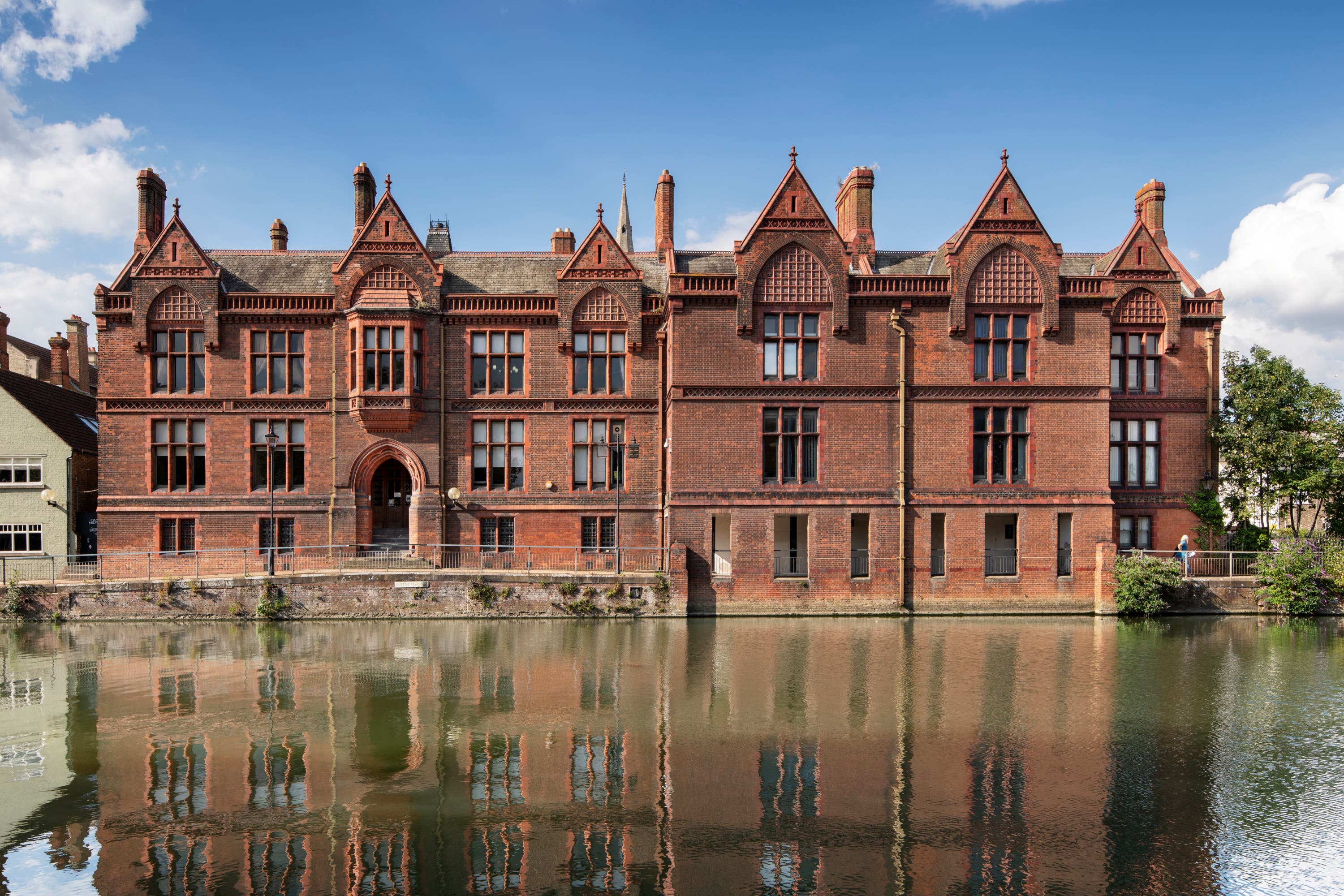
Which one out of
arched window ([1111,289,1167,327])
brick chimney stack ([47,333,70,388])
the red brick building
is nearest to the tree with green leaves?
the red brick building

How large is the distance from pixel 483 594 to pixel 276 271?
14.6 m

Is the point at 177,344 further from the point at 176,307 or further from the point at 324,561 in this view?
the point at 324,561

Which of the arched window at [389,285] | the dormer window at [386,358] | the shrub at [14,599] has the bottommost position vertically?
the shrub at [14,599]

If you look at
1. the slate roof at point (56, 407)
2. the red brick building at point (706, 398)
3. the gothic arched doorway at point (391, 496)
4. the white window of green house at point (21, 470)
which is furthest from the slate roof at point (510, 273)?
the white window of green house at point (21, 470)

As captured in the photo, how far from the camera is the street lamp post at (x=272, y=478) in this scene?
1092 inches

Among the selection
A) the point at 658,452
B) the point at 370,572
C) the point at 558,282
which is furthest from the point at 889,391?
the point at 370,572

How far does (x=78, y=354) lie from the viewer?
4069 cm

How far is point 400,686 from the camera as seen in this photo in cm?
1648

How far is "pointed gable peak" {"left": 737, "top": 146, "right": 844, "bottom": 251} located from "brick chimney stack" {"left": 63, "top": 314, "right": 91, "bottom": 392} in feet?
112

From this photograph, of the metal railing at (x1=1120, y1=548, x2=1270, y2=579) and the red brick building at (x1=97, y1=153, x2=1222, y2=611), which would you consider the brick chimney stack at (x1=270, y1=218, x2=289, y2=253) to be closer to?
the red brick building at (x1=97, y1=153, x2=1222, y2=611)

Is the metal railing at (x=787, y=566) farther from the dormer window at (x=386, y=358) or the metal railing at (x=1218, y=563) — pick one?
the dormer window at (x=386, y=358)

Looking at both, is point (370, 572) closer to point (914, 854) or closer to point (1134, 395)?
point (914, 854)

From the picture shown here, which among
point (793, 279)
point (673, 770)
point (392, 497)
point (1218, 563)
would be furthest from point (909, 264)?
point (673, 770)

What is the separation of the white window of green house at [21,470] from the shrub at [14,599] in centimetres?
554
